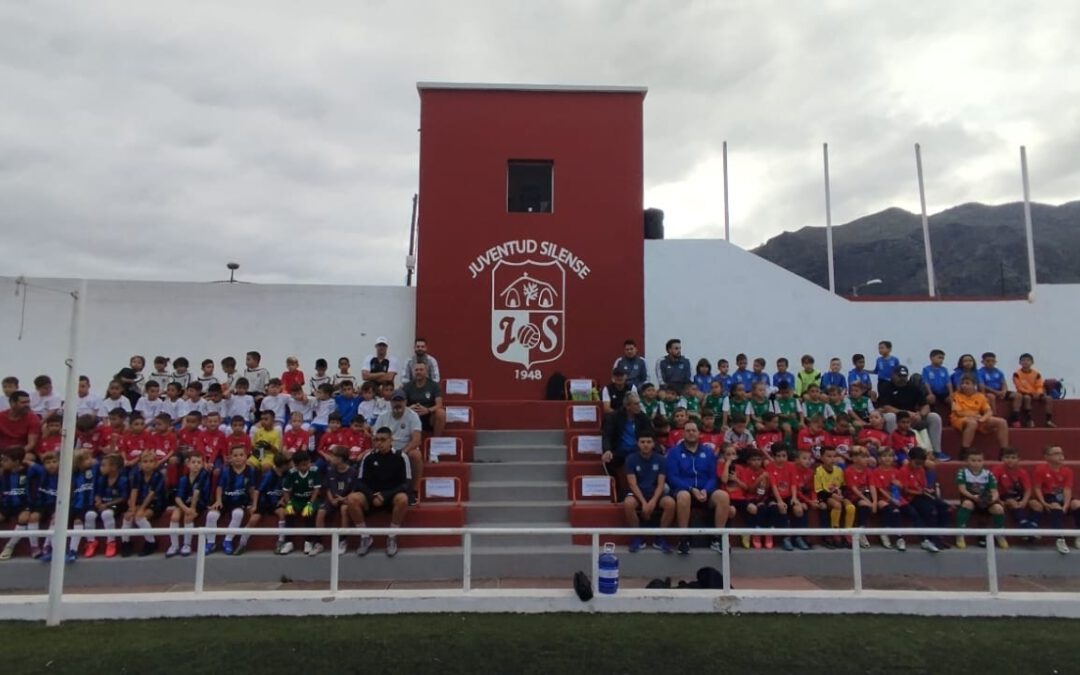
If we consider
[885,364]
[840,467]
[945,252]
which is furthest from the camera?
[945,252]

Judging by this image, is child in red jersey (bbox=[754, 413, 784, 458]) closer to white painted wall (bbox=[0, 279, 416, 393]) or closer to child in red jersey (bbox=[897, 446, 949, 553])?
child in red jersey (bbox=[897, 446, 949, 553])

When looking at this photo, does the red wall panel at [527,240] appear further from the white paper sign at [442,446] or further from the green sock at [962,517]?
the green sock at [962,517]

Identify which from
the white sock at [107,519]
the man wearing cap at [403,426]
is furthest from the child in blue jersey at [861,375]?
the white sock at [107,519]

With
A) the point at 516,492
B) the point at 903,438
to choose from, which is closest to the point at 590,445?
the point at 516,492

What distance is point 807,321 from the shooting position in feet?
40.4

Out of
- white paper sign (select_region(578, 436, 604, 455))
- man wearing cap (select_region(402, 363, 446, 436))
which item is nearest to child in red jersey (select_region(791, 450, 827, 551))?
white paper sign (select_region(578, 436, 604, 455))

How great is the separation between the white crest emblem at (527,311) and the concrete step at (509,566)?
3.81 m

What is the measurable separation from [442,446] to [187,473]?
2.81 m

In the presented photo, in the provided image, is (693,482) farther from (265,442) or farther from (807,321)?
(807,321)

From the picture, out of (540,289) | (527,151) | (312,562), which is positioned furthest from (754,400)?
(312,562)

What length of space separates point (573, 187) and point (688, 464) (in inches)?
201

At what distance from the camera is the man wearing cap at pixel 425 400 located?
8.68 meters

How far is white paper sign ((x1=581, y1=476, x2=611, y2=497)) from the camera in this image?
7.82 metres

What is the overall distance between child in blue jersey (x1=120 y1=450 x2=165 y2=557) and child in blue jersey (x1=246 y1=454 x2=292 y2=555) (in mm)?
990
